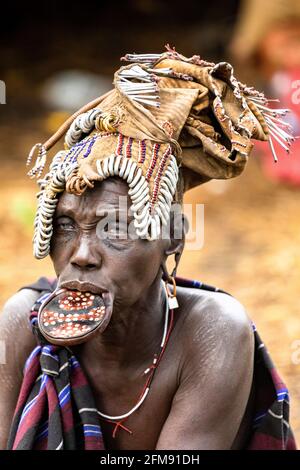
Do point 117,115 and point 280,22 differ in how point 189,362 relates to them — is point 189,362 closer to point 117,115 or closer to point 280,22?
point 117,115

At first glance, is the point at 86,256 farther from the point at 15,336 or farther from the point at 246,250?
the point at 246,250

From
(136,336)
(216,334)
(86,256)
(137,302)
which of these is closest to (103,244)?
(86,256)

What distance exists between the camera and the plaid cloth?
10.2ft

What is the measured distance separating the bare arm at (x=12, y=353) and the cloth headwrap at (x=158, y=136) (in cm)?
43

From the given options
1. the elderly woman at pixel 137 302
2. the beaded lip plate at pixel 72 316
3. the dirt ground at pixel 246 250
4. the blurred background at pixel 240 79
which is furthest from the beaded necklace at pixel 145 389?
the dirt ground at pixel 246 250

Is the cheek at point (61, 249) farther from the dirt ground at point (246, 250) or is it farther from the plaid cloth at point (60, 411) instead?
the dirt ground at point (246, 250)

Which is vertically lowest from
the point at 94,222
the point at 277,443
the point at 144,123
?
the point at 277,443

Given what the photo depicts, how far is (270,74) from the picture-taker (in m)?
9.30

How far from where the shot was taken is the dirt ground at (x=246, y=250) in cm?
570

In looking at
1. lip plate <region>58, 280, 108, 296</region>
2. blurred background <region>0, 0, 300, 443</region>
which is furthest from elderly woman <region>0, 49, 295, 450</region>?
blurred background <region>0, 0, 300, 443</region>

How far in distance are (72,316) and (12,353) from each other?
51 cm

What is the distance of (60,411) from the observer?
311 cm

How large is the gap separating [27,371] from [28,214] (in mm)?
4422

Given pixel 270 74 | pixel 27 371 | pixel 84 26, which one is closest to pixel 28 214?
pixel 270 74
